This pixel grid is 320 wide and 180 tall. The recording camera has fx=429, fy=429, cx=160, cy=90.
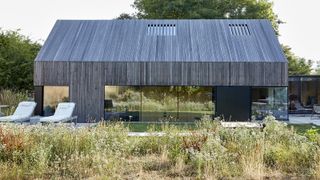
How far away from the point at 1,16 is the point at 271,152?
26.5 metres

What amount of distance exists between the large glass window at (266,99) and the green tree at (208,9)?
40.5ft

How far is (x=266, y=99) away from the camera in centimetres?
1720

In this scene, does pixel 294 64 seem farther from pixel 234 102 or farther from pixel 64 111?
pixel 64 111

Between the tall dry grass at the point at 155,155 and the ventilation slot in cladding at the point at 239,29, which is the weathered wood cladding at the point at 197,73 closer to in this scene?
the ventilation slot in cladding at the point at 239,29

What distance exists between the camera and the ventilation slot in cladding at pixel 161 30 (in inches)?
733

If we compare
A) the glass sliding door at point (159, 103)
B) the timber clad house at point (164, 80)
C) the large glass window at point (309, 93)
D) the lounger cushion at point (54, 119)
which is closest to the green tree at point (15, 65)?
the timber clad house at point (164, 80)

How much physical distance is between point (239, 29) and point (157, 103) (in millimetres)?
5132

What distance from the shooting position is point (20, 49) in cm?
2567

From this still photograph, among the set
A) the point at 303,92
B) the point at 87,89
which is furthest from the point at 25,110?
the point at 303,92

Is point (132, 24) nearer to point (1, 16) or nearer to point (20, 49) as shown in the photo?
point (20, 49)

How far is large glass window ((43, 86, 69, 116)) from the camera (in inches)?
674

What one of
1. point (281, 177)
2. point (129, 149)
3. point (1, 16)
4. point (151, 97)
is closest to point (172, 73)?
point (151, 97)

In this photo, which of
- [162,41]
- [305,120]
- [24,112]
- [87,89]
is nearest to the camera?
[24,112]

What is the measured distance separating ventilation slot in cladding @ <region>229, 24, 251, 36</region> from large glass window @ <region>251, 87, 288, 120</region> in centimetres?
277
